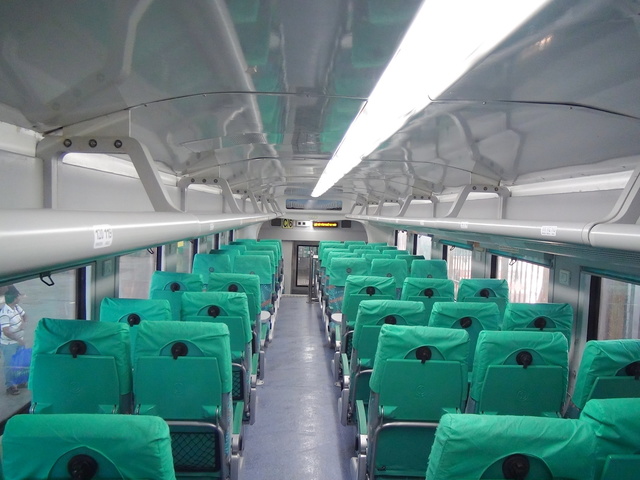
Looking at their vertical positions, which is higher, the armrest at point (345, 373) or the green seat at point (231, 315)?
the green seat at point (231, 315)

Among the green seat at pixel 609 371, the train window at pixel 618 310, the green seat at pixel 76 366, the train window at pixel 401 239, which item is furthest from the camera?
the train window at pixel 401 239

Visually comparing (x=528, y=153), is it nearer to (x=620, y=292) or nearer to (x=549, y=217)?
(x=549, y=217)

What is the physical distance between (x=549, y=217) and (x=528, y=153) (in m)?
1.12

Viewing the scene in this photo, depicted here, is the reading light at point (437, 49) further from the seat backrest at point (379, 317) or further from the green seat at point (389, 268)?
the green seat at point (389, 268)

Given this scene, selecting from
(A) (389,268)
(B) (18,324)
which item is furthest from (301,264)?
(B) (18,324)

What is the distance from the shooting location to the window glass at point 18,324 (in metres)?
3.52

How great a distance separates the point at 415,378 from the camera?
317 centimetres

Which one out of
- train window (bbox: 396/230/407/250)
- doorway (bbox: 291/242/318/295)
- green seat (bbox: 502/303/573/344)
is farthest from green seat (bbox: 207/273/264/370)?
doorway (bbox: 291/242/318/295)

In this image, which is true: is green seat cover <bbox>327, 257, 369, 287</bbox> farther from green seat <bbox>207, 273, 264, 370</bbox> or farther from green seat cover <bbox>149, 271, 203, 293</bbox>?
green seat cover <bbox>149, 271, 203, 293</bbox>

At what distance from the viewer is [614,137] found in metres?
2.86

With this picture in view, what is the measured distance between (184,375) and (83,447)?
1435mm

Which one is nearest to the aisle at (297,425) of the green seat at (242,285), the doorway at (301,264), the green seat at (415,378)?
the green seat at (242,285)

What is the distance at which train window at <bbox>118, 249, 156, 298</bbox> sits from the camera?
5.74 metres

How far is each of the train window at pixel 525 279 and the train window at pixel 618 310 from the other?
0.94m
